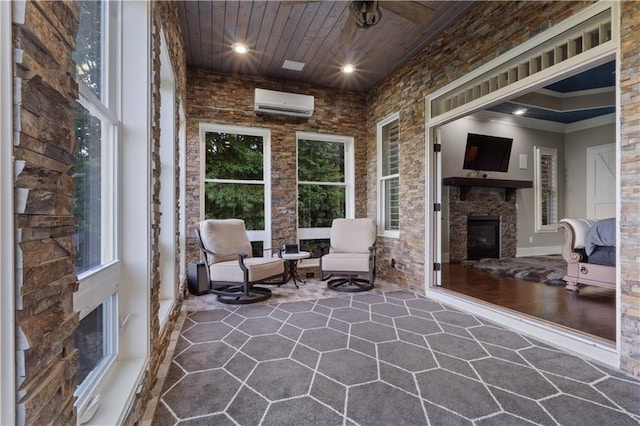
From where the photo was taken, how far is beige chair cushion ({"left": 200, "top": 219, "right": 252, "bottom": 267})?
3.79 meters

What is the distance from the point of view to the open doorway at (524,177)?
543 cm

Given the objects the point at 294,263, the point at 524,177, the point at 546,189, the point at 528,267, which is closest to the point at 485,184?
the point at 524,177

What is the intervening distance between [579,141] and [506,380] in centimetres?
734

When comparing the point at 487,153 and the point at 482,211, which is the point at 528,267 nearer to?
the point at 482,211

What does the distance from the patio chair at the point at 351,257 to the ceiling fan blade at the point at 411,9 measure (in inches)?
108

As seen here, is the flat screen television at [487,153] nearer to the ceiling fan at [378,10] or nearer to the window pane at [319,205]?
the window pane at [319,205]

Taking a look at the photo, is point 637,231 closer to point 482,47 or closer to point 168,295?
point 482,47

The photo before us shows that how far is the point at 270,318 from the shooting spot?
9.98 ft

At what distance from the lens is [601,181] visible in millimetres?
6477

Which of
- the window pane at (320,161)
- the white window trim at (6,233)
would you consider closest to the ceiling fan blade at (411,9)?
the white window trim at (6,233)

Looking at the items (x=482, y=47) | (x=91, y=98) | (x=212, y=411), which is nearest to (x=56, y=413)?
(x=212, y=411)

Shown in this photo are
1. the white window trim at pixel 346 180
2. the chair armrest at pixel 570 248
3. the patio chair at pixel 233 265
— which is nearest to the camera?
the patio chair at pixel 233 265

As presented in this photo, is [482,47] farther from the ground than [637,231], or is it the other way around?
[482,47]

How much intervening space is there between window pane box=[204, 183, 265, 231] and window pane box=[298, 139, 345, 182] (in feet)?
2.68
